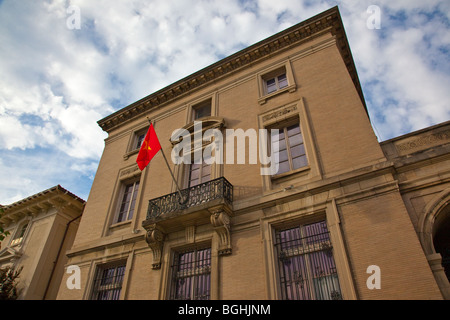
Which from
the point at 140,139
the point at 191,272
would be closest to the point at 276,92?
the point at 191,272

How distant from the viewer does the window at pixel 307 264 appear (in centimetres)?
737

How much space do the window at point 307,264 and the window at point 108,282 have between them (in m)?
5.96

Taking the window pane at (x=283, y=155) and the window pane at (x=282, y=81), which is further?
the window pane at (x=282, y=81)

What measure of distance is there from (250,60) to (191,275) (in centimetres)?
954

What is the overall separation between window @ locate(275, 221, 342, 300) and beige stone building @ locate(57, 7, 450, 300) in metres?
0.03

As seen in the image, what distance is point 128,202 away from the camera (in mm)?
13383

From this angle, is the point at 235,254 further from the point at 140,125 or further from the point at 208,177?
the point at 140,125

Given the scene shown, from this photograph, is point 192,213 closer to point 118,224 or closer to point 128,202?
point 118,224

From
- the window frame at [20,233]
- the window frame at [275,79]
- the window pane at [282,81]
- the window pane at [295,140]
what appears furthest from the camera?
the window frame at [20,233]

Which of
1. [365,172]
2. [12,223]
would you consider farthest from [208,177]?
[12,223]

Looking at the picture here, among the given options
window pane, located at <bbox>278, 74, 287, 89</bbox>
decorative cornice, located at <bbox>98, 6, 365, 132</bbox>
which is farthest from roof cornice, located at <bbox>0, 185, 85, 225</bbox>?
window pane, located at <bbox>278, 74, 287, 89</bbox>

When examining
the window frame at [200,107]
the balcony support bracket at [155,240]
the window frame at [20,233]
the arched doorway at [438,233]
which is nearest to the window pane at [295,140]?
the arched doorway at [438,233]

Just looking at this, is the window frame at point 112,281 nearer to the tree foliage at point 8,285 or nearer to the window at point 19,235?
the tree foliage at point 8,285
